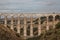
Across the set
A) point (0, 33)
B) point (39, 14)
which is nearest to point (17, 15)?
point (39, 14)

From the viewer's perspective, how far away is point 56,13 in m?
66.9

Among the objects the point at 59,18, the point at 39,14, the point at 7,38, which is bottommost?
the point at 59,18

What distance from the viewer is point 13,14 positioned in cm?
6166

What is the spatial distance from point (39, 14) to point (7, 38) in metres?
51.4

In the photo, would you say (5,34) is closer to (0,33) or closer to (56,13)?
(0,33)

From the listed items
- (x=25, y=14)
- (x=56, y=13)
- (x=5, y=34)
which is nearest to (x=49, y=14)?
(x=56, y=13)

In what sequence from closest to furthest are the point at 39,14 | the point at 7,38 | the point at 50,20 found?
the point at 7,38 < the point at 39,14 < the point at 50,20

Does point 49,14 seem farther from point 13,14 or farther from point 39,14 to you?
point 13,14

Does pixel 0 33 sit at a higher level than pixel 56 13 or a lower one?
higher

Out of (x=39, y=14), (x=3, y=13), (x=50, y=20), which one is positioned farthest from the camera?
(x=50, y=20)

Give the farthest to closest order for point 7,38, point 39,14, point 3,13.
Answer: point 39,14, point 3,13, point 7,38

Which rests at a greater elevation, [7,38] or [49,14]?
[7,38]

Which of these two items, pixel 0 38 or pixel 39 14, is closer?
pixel 0 38

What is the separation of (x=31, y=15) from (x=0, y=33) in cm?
4897
